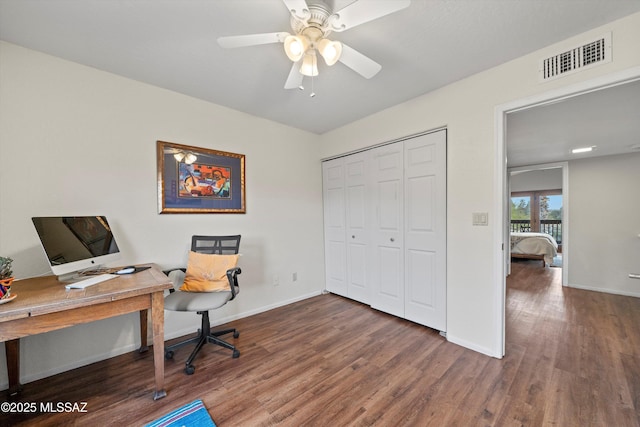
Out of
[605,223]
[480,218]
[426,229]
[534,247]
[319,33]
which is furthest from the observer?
[534,247]

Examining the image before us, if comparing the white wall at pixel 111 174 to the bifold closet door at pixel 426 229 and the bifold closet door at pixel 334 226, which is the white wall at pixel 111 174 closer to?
the bifold closet door at pixel 334 226

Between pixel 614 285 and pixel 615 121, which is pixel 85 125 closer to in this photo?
pixel 615 121

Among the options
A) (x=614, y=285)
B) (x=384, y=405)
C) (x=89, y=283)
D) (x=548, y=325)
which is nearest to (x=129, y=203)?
(x=89, y=283)

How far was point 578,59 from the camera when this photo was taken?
1627 millimetres

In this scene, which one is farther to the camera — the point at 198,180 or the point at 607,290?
the point at 607,290

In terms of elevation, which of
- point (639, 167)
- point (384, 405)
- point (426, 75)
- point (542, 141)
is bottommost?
point (384, 405)

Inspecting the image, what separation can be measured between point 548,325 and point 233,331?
334 centimetres

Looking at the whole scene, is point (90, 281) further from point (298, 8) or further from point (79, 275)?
point (298, 8)

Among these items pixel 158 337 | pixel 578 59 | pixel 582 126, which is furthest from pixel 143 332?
pixel 582 126

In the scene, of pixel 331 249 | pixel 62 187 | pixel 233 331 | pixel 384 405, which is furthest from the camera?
pixel 331 249

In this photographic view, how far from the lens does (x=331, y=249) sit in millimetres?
3592

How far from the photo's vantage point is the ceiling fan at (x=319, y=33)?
1101 mm

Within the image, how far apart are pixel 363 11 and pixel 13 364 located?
10.1 feet

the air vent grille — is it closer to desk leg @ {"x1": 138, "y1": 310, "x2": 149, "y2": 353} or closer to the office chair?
the office chair
